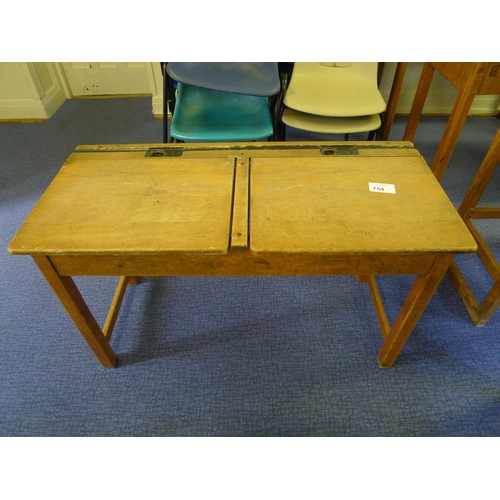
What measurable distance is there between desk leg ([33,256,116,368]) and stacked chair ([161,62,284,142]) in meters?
0.84

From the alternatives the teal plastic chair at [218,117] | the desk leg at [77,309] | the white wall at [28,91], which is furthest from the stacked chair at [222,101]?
the white wall at [28,91]

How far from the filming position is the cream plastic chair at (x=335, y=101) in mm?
1621

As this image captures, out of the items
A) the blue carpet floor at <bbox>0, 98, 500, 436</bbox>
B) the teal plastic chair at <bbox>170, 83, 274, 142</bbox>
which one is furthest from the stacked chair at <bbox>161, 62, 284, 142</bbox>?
the blue carpet floor at <bbox>0, 98, 500, 436</bbox>

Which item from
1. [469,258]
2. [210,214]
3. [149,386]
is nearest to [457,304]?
[469,258]

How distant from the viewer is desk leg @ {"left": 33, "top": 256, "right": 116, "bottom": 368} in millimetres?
915

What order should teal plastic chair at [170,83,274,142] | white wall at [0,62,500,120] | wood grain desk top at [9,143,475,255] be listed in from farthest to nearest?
white wall at [0,62,500,120] < teal plastic chair at [170,83,274,142] < wood grain desk top at [9,143,475,255]

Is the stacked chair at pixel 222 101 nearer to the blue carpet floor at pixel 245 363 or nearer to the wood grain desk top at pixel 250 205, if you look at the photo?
the wood grain desk top at pixel 250 205

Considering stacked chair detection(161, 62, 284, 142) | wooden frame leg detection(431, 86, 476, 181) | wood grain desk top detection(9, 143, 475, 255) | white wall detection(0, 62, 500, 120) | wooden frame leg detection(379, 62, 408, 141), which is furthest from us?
white wall detection(0, 62, 500, 120)

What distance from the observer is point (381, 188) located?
1.01m

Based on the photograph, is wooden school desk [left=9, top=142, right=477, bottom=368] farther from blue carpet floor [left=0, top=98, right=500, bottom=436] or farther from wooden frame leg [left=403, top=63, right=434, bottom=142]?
wooden frame leg [left=403, top=63, right=434, bottom=142]

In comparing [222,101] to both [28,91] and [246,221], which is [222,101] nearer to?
[246,221]

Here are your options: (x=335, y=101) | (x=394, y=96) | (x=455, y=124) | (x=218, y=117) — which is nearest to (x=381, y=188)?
(x=455, y=124)

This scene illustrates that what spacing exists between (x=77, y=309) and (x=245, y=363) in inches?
23.3

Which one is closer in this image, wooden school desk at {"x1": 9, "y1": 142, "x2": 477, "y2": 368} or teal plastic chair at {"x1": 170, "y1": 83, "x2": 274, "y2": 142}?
wooden school desk at {"x1": 9, "y1": 142, "x2": 477, "y2": 368}
